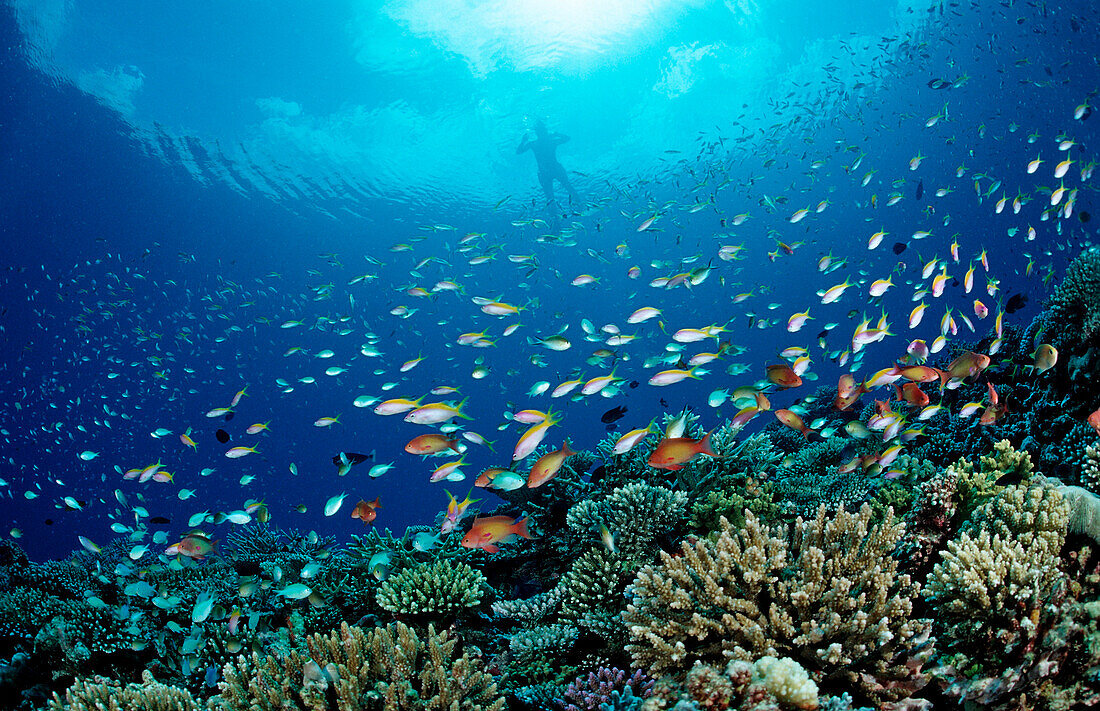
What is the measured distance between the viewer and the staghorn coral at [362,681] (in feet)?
8.83

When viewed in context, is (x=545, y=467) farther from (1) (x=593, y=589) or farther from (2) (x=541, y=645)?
(2) (x=541, y=645)

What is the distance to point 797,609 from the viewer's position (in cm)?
265

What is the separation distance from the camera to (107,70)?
23.6m

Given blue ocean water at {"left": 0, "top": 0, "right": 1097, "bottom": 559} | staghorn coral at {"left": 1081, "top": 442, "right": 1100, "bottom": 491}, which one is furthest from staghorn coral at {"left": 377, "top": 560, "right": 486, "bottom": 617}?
staghorn coral at {"left": 1081, "top": 442, "right": 1100, "bottom": 491}

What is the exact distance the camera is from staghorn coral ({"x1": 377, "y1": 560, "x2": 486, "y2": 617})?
14.0 feet

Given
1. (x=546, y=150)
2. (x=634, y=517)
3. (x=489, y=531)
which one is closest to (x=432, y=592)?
(x=489, y=531)

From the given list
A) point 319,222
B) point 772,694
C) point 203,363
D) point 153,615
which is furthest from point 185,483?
point 772,694

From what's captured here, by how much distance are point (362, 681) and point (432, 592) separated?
1.55 meters

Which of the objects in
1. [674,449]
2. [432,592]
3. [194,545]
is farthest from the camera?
[194,545]

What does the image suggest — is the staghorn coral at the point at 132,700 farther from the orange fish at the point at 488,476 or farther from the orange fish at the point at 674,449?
the orange fish at the point at 674,449

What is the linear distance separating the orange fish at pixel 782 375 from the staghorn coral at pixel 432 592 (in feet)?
13.3

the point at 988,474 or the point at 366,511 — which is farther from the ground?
the point at 366,511

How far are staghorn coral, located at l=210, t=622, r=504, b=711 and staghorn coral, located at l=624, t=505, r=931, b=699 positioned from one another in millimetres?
1102

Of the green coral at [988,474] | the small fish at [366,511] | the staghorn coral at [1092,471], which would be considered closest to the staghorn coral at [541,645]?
the small fish at [366,511]
